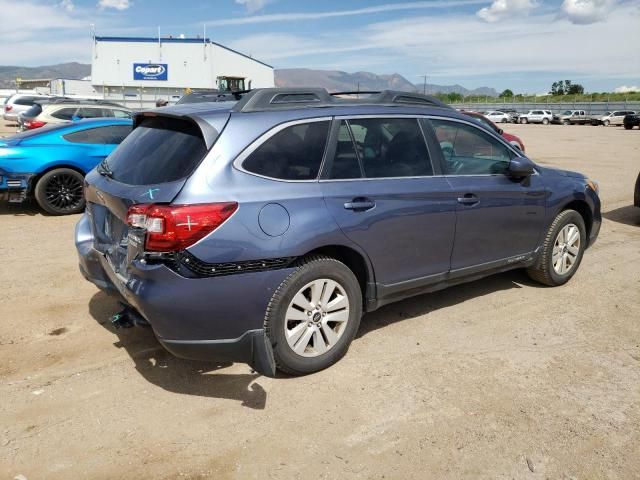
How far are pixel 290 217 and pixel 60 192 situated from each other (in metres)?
6.30

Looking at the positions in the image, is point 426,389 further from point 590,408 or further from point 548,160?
point 548,160

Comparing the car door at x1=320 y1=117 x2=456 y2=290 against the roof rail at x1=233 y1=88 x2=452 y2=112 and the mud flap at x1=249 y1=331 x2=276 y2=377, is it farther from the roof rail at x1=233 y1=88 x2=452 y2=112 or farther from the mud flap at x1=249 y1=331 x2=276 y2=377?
the mud flap at x1=249 y1=331 x2=276 y2=377

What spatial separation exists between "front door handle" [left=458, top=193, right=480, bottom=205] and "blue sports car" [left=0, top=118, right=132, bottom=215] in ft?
20.2

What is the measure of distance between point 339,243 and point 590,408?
1788 millimetres

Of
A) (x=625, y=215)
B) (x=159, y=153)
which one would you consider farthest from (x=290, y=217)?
(x=625, y=215)

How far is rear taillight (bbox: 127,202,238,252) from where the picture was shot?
305 centimetres

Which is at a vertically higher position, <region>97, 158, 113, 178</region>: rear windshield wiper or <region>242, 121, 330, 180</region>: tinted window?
<region>242, 121, 330, 180</region>: tinted window

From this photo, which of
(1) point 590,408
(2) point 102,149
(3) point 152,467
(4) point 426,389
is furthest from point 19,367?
(2) point 102,149

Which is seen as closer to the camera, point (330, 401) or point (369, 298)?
point (330, 401)

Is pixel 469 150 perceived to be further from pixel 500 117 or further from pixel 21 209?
pixel 500 117

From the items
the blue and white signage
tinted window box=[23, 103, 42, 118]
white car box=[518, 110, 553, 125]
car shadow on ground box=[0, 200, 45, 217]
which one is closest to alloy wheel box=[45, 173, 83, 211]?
car shadow on ground box=[0, 200, 45, 217]

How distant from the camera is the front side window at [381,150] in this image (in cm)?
377

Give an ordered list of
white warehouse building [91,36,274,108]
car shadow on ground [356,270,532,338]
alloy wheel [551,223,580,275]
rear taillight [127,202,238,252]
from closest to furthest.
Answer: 1. rear taillight [127,202,238,252]
2. car shadow on ground [356,270,532,338]
3. alloy wheel [551,223,580,275]
4. white warehouse building [91,36,274,108]

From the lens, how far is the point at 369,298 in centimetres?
392
